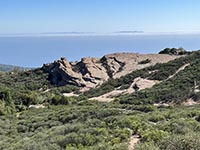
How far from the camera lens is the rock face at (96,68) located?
146ft

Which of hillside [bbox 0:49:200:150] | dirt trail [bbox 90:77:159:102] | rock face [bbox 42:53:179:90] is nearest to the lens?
hillside [bbox 0:49:200:150]

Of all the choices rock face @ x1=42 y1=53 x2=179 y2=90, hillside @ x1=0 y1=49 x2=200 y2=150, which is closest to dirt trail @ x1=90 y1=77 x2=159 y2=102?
hillside @ x1=0 y1=49 x2=200 y2=150

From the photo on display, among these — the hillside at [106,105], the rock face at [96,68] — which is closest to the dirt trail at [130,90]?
the hillside at [106,105]

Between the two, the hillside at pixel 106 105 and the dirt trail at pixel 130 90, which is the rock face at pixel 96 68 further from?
the dirt trail at pixel 130 90

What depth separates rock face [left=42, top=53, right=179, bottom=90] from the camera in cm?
4450

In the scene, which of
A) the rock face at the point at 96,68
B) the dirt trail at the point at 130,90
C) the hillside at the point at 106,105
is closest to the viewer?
the hillside at the point at 106,105

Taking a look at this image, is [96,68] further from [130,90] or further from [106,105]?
[106,105]

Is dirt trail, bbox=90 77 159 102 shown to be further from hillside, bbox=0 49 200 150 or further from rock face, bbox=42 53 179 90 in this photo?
rock face, bbox=42 53 179 90

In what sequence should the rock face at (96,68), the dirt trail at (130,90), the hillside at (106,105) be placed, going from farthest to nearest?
1. the rock face at (96,68)
2. the dirt trail at (130,90)
3. the hillside at (106,105)

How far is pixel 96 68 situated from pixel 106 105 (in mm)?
21835

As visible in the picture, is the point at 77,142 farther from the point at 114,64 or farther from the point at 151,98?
the point at 114,64

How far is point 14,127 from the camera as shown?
55.6 ft

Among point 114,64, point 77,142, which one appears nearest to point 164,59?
point 114,64

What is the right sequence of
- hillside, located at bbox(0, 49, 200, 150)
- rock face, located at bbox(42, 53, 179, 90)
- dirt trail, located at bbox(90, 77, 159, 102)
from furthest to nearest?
rock face, located at bbox(42, 53, 179, 90)
dirt trail, located at bbox(90, 77, 159, 102)
hillside, located at bbox(0, 49, 200, 150)
